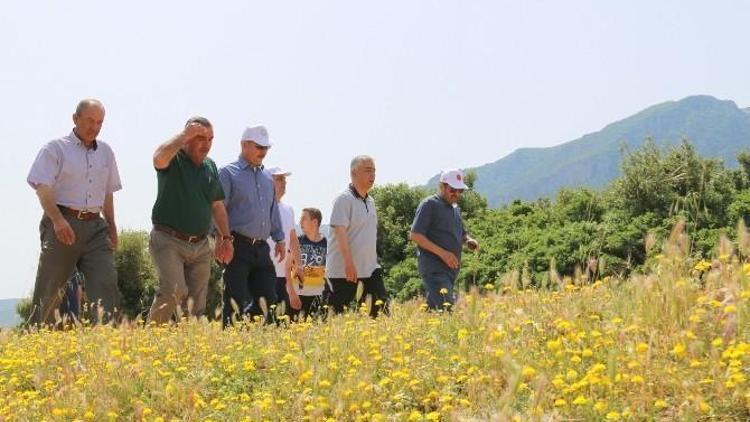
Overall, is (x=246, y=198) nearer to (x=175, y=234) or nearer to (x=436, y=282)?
(x=175, y=234)

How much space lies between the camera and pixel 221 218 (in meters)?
7.95

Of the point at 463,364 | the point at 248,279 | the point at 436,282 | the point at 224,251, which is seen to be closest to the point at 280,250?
the point at 248,279

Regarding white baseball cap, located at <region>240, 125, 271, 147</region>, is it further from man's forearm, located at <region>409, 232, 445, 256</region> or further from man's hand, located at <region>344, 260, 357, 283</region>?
man's forearm, located at <region>409, 232, 445, 256</region>

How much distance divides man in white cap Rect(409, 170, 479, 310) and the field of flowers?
245 centimetres

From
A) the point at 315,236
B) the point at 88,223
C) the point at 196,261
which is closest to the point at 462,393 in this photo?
the point at 196,261

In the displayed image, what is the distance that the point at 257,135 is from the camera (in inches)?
327

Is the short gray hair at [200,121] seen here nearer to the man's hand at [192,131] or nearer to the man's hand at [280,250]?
the man's hand at [192,131]

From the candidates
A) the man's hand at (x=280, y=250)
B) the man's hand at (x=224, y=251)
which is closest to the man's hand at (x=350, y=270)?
the man's hand at (x=280, y=250)

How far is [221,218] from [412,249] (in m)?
21.4

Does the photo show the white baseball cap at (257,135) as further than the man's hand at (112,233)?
Yes

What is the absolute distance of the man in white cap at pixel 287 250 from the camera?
385 inches

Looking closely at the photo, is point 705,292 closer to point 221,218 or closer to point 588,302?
point 588,302

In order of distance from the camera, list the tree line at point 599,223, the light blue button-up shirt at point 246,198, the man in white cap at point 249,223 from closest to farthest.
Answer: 1. the man in white cap at point 249,223
2. the light blue button-up shirt at point 246,198
3. the tree line at point 599,223

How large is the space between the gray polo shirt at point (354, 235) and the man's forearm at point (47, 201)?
8.58 ft
